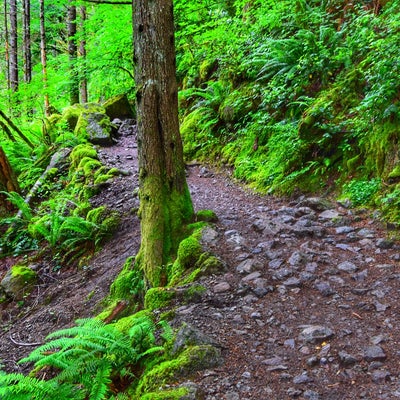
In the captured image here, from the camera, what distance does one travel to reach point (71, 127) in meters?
12.6

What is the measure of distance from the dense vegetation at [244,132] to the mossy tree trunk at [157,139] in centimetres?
77

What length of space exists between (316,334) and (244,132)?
6075 millimetres

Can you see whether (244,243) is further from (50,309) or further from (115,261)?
(50,309)

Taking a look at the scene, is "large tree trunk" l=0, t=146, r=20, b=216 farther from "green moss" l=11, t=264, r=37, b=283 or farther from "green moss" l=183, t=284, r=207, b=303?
"green moss" l=183, t=284, r=207, b=303

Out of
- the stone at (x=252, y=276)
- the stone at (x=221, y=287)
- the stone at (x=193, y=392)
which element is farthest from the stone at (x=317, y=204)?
the stone at (x=193, y=392)

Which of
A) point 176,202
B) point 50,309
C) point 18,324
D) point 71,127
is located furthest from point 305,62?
point 71,127

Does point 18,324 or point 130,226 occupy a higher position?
point 130,226

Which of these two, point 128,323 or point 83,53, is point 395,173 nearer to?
point 128,323

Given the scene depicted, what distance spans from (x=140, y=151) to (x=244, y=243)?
1739mm

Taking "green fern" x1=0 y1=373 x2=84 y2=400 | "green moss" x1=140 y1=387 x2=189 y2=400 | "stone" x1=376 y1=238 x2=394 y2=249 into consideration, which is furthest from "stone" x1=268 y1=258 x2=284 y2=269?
"green fern" x1=0 y1=373 x2=84 y2=400

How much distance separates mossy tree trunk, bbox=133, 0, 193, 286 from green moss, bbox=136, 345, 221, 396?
1584 millimetres

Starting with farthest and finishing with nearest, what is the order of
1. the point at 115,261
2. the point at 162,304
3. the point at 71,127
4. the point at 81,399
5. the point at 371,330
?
the point at 71,127 < the point at 115,261 < the point at 162,304 < the point at 371,330 < the point at 81,399

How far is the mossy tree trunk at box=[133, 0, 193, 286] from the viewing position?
14.4 ft

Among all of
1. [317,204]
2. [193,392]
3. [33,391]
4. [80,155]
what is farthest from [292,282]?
[80,155]
